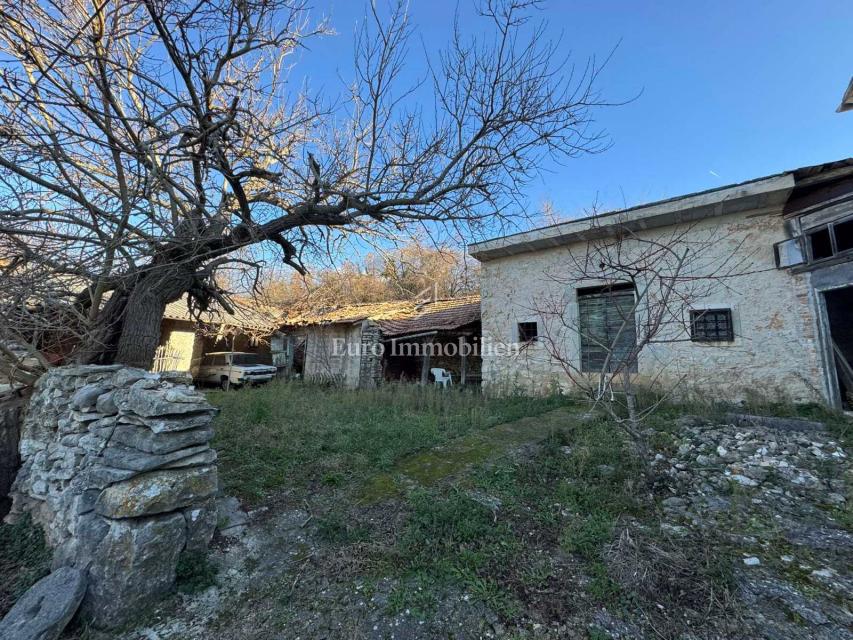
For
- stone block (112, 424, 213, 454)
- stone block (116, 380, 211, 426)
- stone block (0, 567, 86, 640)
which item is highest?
stone block (116, 380, 211, 426)

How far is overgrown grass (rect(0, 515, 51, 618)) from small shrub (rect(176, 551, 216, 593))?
136 centimetres

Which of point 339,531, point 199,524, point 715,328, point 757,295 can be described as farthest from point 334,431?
point 757,295

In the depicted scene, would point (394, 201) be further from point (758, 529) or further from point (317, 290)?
point (317, 290)

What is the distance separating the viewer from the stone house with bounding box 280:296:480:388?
11.1 meters

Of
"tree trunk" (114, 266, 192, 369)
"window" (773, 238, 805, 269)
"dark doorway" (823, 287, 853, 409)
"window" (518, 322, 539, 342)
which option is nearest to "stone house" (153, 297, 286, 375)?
"tree trunk" (114, 266, 192, 369)

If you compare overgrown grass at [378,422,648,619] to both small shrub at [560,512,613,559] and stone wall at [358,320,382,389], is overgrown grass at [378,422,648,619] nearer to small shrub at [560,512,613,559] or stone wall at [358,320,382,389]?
small shrub at [560,512,613,559]

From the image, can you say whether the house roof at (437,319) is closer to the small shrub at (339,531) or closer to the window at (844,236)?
the window at (844,236)

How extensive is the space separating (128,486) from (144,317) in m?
2.46

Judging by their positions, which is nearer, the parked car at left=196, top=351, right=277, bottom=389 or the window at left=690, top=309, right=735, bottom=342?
the window at left=690, top=309, right=735, bottom=342

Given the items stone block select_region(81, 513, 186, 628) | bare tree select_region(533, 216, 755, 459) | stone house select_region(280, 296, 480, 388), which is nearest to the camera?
stone block select_region(81, 513, 186, 628)

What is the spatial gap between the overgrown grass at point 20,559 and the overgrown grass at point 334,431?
1.39m

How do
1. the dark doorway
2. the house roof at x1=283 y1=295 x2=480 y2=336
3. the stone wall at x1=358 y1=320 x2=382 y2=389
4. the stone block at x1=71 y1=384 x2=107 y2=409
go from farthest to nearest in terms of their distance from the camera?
1. the stone wall at x1=358 y1=320 x2=382 y2=389
2. the house roof at x1=283 y1=295 x2=480 y2=336
3. the dark doorway
4. the stone block at x1=71 y1=384 x2=107 y2=409

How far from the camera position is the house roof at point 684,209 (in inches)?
214

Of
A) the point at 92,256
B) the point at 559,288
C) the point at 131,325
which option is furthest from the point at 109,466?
the point at 559,288
